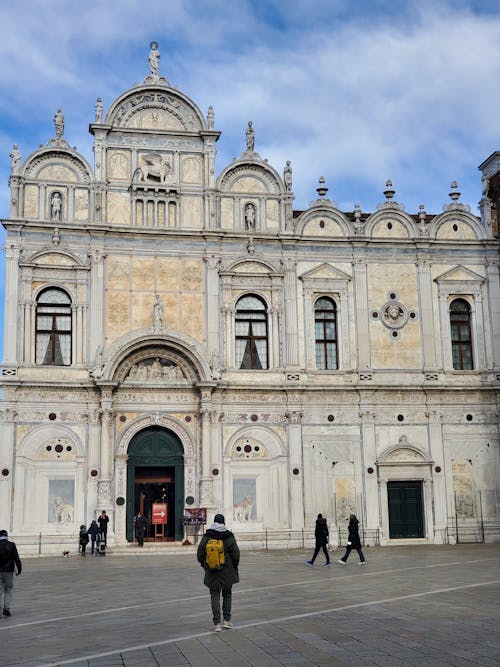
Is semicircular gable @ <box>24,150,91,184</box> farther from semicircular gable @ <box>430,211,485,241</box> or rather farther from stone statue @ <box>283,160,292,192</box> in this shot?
semicircular gable @ <box>430,211,485,241</box>

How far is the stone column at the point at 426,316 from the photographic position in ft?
113

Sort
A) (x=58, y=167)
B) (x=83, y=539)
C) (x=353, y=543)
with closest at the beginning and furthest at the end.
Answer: (x=353, y=543)
(x=83, y=539)
(x=58, y=167)

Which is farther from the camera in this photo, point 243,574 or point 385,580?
point 243,574

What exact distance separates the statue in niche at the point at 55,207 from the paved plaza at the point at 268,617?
14.6 m

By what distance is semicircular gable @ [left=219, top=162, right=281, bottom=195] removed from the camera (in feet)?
114

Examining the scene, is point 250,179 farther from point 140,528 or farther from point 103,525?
point 103,525

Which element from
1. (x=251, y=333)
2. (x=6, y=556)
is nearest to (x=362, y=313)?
(x=251, y=333)

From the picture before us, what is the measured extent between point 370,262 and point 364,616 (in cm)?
2296

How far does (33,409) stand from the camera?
1233 inches

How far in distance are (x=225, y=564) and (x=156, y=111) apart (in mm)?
25591

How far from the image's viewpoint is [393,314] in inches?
1366

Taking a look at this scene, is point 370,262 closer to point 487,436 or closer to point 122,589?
point 487,436

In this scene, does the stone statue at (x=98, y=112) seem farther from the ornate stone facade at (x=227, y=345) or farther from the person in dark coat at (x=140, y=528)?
the person in dark coat at (x=140, y=528)

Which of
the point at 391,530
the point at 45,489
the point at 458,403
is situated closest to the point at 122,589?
the point at 45,489
